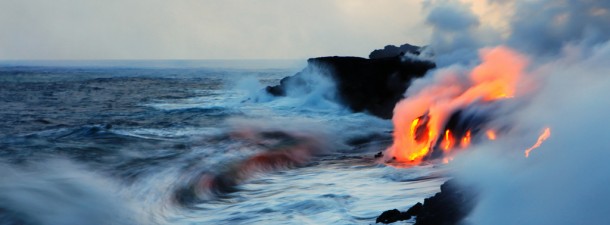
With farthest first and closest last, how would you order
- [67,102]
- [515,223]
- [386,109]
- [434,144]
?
[67,102] < [386,109] < [434,144] < [515,223]

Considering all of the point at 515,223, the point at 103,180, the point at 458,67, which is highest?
the point at 458,67

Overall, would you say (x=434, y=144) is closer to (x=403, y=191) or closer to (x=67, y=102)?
(x=403, y=191)

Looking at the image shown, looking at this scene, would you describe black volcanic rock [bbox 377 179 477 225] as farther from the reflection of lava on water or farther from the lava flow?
the lava flow

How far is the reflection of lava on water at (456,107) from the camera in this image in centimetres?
1296

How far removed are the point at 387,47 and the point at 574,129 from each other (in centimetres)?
4507

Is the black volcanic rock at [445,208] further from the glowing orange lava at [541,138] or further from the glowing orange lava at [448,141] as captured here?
the glowing orange lava at [448,141]

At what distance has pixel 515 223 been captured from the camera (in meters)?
6.35

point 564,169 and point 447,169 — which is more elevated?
point 564,169

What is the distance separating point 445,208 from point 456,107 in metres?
6.77

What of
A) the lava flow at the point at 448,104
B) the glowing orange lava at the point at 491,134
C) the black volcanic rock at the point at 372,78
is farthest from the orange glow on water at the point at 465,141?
the black volcanic rock at the point at 372,78

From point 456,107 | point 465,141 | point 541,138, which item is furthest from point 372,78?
point 541,138

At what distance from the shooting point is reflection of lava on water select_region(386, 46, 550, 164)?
12961 millimetres

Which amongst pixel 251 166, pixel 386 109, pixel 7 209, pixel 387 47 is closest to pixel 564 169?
pixel 7 209

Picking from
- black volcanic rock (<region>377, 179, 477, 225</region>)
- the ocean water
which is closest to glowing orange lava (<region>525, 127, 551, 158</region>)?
black volcanic rock (<region>377, 179, 477, 225</region>)
